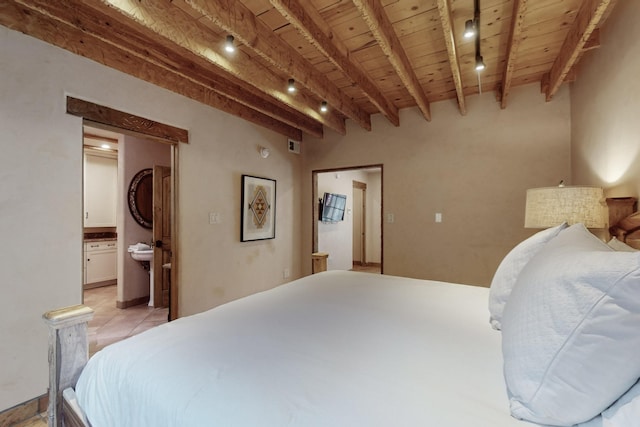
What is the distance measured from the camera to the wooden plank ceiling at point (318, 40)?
1.77m

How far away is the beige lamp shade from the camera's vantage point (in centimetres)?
189

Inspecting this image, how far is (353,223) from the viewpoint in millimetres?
6934

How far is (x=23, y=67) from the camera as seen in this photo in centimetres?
183

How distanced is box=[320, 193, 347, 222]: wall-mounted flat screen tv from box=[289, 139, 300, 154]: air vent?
1.16 metres

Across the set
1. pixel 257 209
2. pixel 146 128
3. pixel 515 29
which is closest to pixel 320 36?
pixel 515 29

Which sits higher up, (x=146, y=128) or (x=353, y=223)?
(x=146, y=128)

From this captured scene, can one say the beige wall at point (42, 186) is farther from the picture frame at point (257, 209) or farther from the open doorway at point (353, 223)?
the open doorway at point (353, 223)

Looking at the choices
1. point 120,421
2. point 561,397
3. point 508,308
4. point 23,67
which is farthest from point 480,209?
point 23,67

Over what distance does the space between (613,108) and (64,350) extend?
11.0 ft

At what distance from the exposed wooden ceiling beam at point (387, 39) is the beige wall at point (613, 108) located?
4.44 ft

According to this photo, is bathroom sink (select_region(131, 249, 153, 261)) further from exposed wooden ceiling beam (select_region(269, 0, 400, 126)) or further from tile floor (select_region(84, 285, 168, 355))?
exposed wooden ceiling beam (select_region(269, 0, 400, 126))

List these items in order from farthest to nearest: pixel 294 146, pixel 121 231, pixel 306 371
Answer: pixel 294 146
pixel 121 231
pixel 306 371

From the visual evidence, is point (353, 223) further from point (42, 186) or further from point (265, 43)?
point (42, 186)

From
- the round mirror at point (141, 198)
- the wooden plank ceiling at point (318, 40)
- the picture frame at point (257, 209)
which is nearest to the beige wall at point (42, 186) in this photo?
the wooden plank ceiling at point (318, 40)
